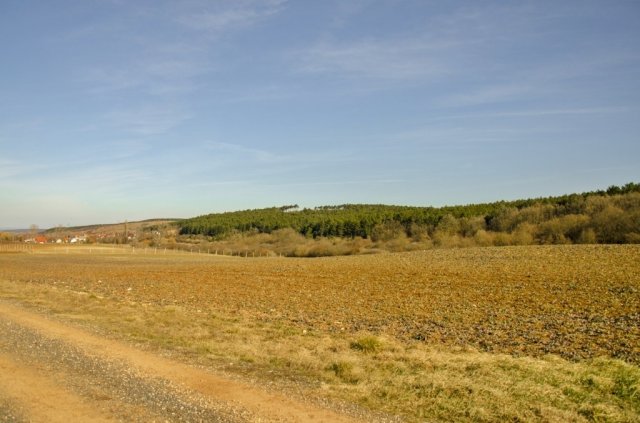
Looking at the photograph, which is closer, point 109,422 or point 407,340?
point 109,422

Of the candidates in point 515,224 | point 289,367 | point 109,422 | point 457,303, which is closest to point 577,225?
point 515,224

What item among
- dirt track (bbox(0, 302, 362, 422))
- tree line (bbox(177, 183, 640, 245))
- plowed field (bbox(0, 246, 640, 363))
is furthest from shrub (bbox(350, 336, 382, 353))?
tree line (bbox(177, 183, 640, 245))

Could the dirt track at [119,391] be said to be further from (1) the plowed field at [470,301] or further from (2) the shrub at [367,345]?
(1) the plowed field at [470,301]

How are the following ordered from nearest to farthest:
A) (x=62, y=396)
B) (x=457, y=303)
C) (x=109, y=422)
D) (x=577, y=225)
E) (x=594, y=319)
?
(x=109, y=422) < (x=62, y=396) < (x=594, y=319) < (x=457, y=303) < (x=577, y=225)

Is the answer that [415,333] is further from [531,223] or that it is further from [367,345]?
[531,223]

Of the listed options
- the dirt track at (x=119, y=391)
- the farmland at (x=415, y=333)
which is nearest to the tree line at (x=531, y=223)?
the farmland at (x=415, y=333)

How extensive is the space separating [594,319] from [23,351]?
18.3 metres

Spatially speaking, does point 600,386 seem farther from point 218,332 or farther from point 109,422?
point 218,332

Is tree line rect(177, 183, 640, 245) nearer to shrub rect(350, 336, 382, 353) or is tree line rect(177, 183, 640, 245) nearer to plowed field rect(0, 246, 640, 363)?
plowed field rect(0, 246, 640, 363)

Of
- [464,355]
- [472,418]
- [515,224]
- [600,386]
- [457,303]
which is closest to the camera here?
[472,418]

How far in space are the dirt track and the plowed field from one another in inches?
312

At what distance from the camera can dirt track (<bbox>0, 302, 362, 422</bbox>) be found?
25.3 feet

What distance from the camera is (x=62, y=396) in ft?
28.1

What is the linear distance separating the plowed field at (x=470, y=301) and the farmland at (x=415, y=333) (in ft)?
0.25
